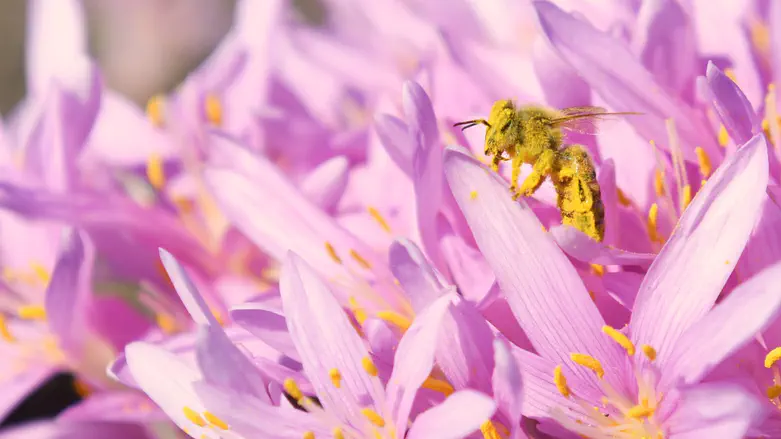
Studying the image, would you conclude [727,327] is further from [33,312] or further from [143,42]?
[143,42]

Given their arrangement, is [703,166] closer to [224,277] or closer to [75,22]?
[224,277]

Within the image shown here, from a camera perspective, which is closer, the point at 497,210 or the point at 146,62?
the point at 497,210

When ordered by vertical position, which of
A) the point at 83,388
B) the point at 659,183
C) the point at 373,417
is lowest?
the point at 83,388

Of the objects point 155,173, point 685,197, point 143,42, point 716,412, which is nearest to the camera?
point 716,412

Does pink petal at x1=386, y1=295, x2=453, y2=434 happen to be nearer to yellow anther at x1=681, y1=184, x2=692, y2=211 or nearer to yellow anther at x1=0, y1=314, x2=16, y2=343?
yellow anther at x1=681, y1=184, x2=692, y2=211

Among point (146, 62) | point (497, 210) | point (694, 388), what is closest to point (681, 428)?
point (694, 388)

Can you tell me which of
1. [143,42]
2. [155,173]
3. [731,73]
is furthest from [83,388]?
[143,42]

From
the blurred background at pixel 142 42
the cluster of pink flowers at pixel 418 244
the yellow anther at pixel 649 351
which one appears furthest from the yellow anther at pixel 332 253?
the blurred background at pixel 142 42
